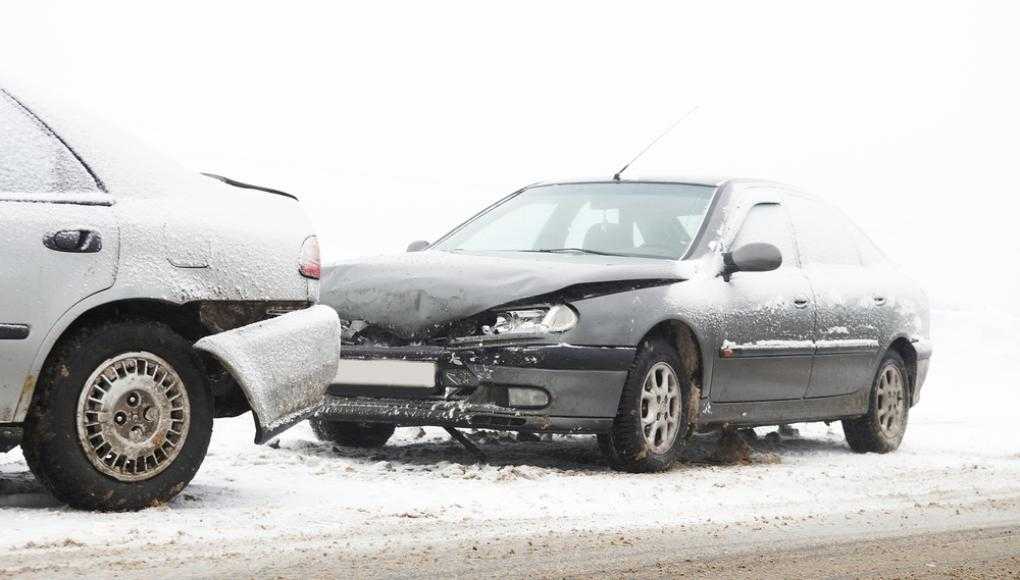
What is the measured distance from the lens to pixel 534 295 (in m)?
7.73

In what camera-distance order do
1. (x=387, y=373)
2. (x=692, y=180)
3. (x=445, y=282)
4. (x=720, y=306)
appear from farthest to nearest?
(x=692, y=180) < (x=720, y=306) < (x=445, y=282) < (x=387, y=373)

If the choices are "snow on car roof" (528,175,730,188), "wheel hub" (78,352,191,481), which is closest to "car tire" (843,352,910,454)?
"snow on car roof" (528,175,730,188)

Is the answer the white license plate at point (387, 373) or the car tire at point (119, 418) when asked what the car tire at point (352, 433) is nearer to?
the white license plate at point (387, 373)

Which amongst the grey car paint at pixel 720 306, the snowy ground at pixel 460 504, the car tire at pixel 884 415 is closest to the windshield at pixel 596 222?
the grey car paint at pixel 720 306

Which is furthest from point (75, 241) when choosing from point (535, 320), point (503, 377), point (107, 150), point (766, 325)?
point (766, 325)

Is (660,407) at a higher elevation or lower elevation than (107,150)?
lower

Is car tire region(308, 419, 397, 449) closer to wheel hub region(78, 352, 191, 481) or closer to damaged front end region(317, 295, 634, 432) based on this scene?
damaged front end region(317, 295, 634, 432)

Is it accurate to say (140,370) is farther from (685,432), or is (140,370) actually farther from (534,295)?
(685,432)

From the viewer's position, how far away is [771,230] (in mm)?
9438

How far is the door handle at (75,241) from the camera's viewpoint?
19.0 ft

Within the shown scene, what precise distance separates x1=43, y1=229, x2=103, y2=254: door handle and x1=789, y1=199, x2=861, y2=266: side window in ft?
15.9

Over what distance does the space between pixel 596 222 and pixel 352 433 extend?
1.78 m

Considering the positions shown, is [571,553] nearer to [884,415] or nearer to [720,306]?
[720,306]

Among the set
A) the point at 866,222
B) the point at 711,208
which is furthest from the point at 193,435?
the point at 866,222
